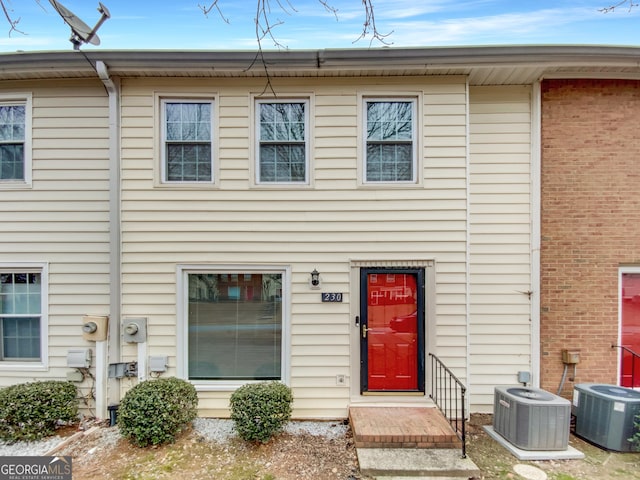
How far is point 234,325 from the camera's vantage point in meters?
4.78

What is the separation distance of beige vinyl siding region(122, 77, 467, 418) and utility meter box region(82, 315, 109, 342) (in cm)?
37

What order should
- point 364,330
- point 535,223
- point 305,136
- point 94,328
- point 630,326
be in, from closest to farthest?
1. point 94,328
2. point 364,330
3. point 305,136
4. point 535,223
5. point 630,326

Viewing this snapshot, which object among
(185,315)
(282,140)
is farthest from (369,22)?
(185,315)

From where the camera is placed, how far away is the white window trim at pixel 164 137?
4.72m

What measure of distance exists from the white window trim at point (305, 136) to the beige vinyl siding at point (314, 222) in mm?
77

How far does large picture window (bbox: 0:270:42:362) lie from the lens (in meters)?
4.78

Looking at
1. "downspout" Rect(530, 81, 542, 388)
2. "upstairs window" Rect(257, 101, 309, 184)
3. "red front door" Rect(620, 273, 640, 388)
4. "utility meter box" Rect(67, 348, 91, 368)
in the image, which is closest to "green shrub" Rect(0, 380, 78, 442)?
"utility meter box" Rect(67, 348, 91, 368)

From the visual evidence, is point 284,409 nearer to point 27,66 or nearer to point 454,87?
point 454,87

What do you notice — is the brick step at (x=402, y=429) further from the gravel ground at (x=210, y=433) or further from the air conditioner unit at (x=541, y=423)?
the air conditioner unit at (x=541, y=423)

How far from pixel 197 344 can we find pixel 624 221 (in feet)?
21.3

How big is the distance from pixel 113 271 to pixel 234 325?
184 centimetres

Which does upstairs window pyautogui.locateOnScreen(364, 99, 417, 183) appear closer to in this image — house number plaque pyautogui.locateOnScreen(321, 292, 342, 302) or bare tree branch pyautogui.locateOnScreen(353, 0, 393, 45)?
bare tree branch pyautogui.locateOnScreen(353, 0, 393, 45)

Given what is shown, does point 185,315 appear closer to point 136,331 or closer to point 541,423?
point 136,331

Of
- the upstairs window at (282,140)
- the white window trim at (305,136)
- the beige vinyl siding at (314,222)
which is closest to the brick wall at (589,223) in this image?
the beige vinyl siding at (314,222)
